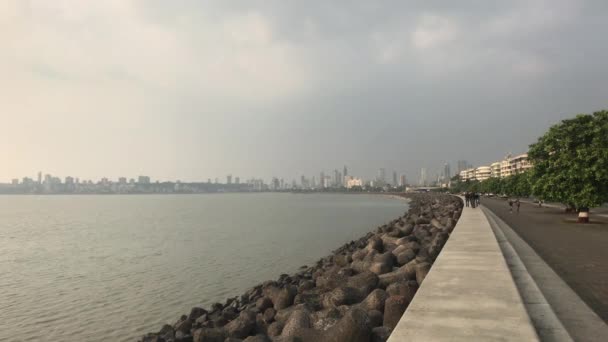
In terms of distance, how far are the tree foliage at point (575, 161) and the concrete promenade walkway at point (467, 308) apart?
20424mm

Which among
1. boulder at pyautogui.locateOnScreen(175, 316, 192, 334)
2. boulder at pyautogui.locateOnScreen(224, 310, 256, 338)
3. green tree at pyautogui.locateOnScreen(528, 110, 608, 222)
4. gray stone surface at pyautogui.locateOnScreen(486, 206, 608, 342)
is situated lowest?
boulder at pyautogui.locateOnScreen(175, 316, 192, 334)

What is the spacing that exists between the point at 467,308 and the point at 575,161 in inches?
1002

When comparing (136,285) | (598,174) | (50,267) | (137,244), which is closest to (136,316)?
(136,285)

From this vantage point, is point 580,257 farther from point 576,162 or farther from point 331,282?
point 576,162

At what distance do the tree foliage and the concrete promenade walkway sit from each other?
2042 centimetres

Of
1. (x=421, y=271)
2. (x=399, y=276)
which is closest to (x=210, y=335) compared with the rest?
(x=399, y=276)

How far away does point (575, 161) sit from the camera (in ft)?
85.5

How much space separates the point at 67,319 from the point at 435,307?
A: 12.4 meters

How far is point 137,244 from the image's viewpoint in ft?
105

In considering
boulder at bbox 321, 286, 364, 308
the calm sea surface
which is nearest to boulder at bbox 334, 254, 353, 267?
the calm sea surface

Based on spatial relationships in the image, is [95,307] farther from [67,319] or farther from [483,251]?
[483,251]

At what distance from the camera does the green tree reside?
2489 cm

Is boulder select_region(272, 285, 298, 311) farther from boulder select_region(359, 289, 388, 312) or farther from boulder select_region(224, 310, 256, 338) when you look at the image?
boulder select_region(359, 289, 388, 312)

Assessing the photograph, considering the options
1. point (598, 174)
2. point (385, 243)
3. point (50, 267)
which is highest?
point (598, 174)
